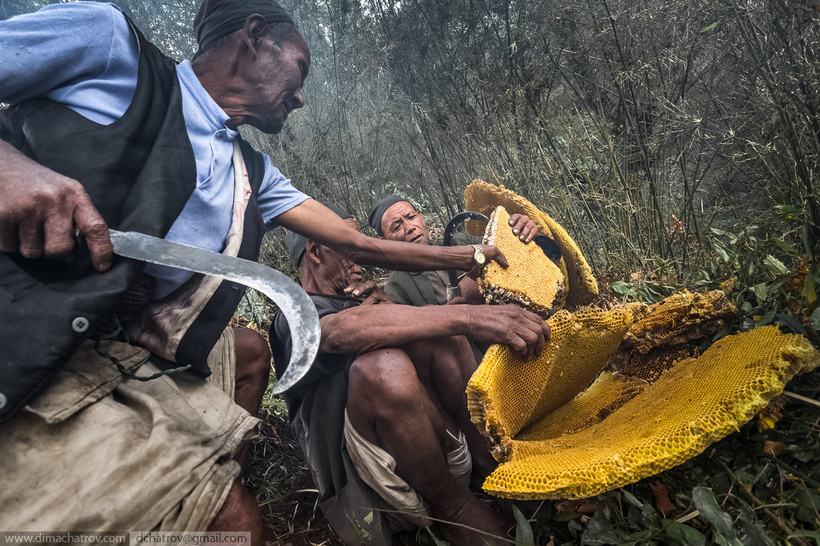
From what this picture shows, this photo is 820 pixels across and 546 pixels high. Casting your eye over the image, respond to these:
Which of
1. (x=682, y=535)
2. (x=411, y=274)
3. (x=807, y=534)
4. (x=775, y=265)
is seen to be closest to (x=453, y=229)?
(x=411, y=274)

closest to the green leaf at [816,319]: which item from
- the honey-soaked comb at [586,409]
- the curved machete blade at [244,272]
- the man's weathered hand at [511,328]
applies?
the honey-soaked comb at [586,409]

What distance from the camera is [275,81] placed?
1322 millimetres

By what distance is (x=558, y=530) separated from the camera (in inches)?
47.7

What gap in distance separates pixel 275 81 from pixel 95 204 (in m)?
0.67

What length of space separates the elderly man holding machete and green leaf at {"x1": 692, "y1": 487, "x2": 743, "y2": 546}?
0.97m

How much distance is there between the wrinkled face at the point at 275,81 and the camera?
4.27 feet

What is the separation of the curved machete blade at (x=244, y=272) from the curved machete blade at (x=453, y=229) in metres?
1.06

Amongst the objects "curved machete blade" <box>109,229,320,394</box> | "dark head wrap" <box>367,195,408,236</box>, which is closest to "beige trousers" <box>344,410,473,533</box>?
"curved machete blade" <box>109,229,320,394</box>

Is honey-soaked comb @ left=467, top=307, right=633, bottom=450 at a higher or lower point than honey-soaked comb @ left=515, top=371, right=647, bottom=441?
higher

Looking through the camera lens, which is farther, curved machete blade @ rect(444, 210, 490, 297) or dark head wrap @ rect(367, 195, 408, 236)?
dark head wrap @ rect(367, 195, 408, 236)

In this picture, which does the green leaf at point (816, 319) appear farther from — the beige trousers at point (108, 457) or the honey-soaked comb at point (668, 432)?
the beige trousers at point (108, 457)

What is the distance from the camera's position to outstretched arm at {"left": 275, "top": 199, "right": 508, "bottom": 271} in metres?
A: 1.52

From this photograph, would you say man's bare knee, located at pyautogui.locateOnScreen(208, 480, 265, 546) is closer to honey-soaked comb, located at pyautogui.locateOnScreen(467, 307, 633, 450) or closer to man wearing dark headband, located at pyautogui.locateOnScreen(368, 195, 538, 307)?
honey-soaked comb, located at pyautogui.locateOnScreen(467, 307, 633, 450)

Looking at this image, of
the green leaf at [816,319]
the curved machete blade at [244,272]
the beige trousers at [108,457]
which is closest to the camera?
the beige trousers at [108,457]
